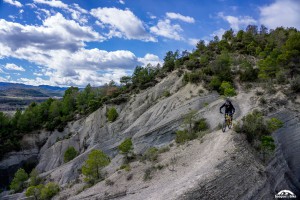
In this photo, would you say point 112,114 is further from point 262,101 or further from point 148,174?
point 148,174

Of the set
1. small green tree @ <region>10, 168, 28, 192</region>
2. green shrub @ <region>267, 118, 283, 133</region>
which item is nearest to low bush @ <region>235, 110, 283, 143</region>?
green shrub @ <region>267, 118, 283, 133</region>

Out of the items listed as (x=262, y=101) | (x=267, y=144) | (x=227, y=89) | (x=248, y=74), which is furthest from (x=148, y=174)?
(x=248, y=74)

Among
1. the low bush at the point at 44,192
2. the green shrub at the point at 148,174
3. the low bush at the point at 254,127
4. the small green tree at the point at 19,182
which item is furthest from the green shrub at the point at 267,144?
the small green tree at the point at 19,182

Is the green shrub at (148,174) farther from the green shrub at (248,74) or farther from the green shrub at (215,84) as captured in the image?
the green shrub at (248,74)

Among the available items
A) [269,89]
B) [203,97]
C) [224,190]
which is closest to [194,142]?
[224,190]

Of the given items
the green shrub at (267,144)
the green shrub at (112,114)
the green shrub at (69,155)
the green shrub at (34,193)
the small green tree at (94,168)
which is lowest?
the green shrub at (34,193)

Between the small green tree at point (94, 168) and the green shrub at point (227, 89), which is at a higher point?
the green shrub at point (227, 89)

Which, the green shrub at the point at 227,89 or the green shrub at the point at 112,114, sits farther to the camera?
the green shrub at the point at 112,114

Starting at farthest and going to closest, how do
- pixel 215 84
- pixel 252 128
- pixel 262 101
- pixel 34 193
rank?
pixel 215 84 < pixel 34 193 < pixel 262 101 < pixel 252 128

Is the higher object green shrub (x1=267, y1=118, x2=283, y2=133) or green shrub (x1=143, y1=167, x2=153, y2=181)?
green shrub (x1=267, y1=118, x2=283, y2=133)

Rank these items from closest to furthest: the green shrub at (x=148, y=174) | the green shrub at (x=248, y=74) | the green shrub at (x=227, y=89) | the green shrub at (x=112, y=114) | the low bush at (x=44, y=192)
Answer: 1. the green shrub at (x=148, y=174)
2. the low bush at (x=44, y=192)
3. the green shrub at (x=227, y=89)
4. the green shrub at (x=248, y=74)
5. the green shrub at (x=112, y=114)

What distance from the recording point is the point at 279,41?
5566cm

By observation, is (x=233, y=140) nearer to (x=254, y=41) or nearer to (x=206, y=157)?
(x=206, y=157)

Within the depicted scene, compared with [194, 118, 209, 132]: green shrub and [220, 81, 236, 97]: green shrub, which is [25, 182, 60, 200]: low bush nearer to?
[194, 118, 209, 132]: green shrub
